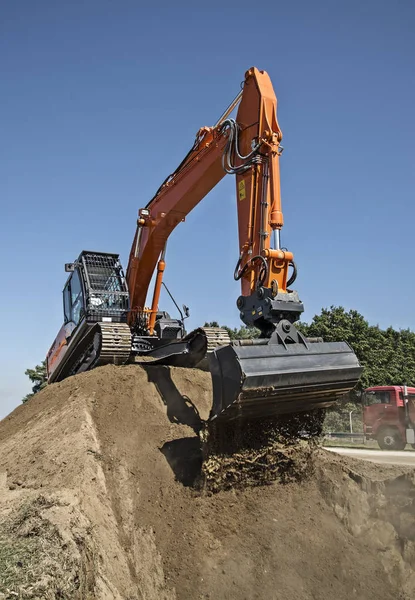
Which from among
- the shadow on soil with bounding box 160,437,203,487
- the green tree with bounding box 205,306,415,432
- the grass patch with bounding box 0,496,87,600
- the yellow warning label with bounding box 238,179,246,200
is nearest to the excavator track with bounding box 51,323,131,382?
the shadow on soil with bounding box 160,437,203,487

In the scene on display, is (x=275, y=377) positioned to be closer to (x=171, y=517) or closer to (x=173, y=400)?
(x=171, y=517)

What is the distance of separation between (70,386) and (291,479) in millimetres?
3467

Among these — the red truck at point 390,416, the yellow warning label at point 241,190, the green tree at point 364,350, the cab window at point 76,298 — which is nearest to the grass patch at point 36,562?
the yellow warning label at point 241,190

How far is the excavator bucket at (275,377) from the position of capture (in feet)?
17.4

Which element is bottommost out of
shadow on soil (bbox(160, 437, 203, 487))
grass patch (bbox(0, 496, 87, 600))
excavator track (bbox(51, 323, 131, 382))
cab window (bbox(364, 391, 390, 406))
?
grass patch (bbox(0, 496, 87, 600))

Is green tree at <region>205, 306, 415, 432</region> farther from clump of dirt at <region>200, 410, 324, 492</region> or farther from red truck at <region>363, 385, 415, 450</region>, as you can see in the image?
clump of dirt at <region>200, 410, 324, 492</region>

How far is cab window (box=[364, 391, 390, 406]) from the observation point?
19672mm

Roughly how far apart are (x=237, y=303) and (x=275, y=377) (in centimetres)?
121

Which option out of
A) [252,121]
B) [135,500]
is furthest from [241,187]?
[135,500]

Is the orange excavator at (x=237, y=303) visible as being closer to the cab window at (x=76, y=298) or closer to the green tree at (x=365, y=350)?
the cab window at (x=76, y=298)

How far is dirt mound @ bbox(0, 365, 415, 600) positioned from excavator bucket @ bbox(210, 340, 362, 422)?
2.60ft

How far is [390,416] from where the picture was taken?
1922cm

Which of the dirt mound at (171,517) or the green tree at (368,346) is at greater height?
the green tree at (368,346)

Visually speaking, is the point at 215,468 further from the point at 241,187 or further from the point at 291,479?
the point at 241,187
